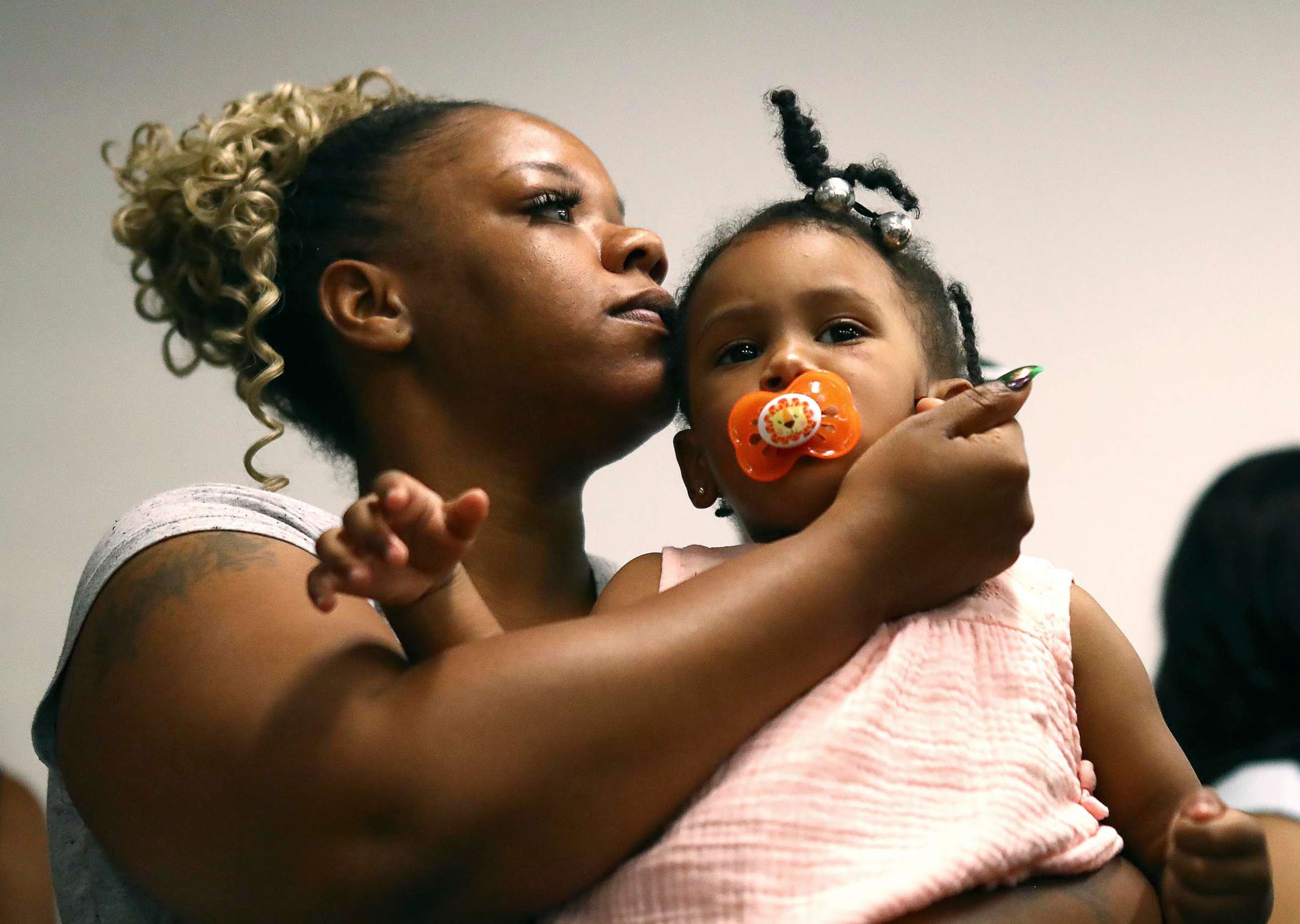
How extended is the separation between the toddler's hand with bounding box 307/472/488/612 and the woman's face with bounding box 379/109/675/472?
14.8 inches

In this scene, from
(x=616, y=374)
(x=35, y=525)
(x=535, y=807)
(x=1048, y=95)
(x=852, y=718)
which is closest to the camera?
(x=535, y=807)

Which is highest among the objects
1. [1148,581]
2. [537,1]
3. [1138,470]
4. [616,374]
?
[537,1]

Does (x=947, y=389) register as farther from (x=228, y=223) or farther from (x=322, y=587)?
(x=228, y=223)

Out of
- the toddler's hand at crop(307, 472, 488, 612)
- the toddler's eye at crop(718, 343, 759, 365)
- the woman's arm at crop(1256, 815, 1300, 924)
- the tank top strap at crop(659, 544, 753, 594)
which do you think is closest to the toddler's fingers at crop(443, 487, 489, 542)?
the toddler's hand at crop(307, 472, 488, 612)

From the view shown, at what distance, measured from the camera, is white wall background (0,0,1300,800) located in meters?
1.84

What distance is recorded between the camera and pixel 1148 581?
6.43ft

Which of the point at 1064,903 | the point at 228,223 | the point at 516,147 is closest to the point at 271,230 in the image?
the point at 228,223

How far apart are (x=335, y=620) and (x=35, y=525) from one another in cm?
125

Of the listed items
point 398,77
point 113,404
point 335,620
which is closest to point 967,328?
point 335,620

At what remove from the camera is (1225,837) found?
76 centimetres

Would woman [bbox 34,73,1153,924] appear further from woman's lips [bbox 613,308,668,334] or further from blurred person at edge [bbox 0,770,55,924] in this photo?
blurred person at edge [bbox 0,770,55,924]

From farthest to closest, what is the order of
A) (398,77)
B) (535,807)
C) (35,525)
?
(398,77) < (35,525) < (535,807)

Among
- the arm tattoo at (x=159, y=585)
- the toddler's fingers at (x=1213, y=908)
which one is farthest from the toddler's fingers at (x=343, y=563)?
the toddler's fingers at (x=1213, y=908)

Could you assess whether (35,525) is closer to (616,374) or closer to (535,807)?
(616,374)
